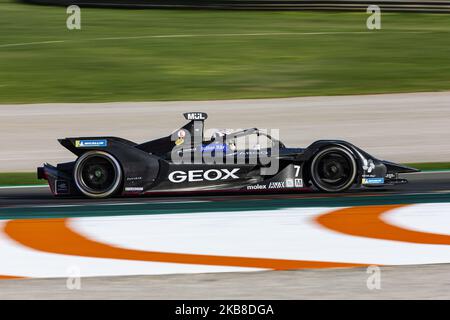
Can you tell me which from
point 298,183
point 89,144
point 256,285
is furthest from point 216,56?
point 256,285

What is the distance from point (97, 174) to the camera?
426 inches

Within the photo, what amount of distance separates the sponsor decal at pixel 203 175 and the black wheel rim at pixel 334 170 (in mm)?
1012

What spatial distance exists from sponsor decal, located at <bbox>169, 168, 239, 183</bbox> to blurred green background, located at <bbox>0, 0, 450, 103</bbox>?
392 inches

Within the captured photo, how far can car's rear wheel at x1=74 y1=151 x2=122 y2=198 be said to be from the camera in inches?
419

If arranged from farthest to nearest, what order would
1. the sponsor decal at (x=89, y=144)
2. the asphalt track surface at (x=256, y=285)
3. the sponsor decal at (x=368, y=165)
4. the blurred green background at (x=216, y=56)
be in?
1. the blurred green background at (x=216, y=56)
2. the sponsor decal at (x=368, y=165)
3. the sponsor decal at (x=89, y=144)
4. the asphalt track surface at (x=256, y=285)

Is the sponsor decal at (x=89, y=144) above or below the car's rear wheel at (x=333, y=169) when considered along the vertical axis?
above

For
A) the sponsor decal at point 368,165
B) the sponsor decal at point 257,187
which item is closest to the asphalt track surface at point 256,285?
the sponsor decal at point 257,187

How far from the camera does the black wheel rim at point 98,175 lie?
35.1 ft

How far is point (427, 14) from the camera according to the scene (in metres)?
30.0

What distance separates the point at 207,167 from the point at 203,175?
11 cm

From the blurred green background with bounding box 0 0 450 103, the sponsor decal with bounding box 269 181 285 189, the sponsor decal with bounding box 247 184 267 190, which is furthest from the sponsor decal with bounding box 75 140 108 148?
the blurred green background with bounding box 0 0 450 103

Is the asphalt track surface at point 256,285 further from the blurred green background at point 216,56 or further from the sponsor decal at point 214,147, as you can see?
the blurred green background at point 216,56

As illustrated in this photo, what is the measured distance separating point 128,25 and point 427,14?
9998mm

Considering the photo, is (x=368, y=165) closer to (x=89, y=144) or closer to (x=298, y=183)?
(x=298, y=183)
